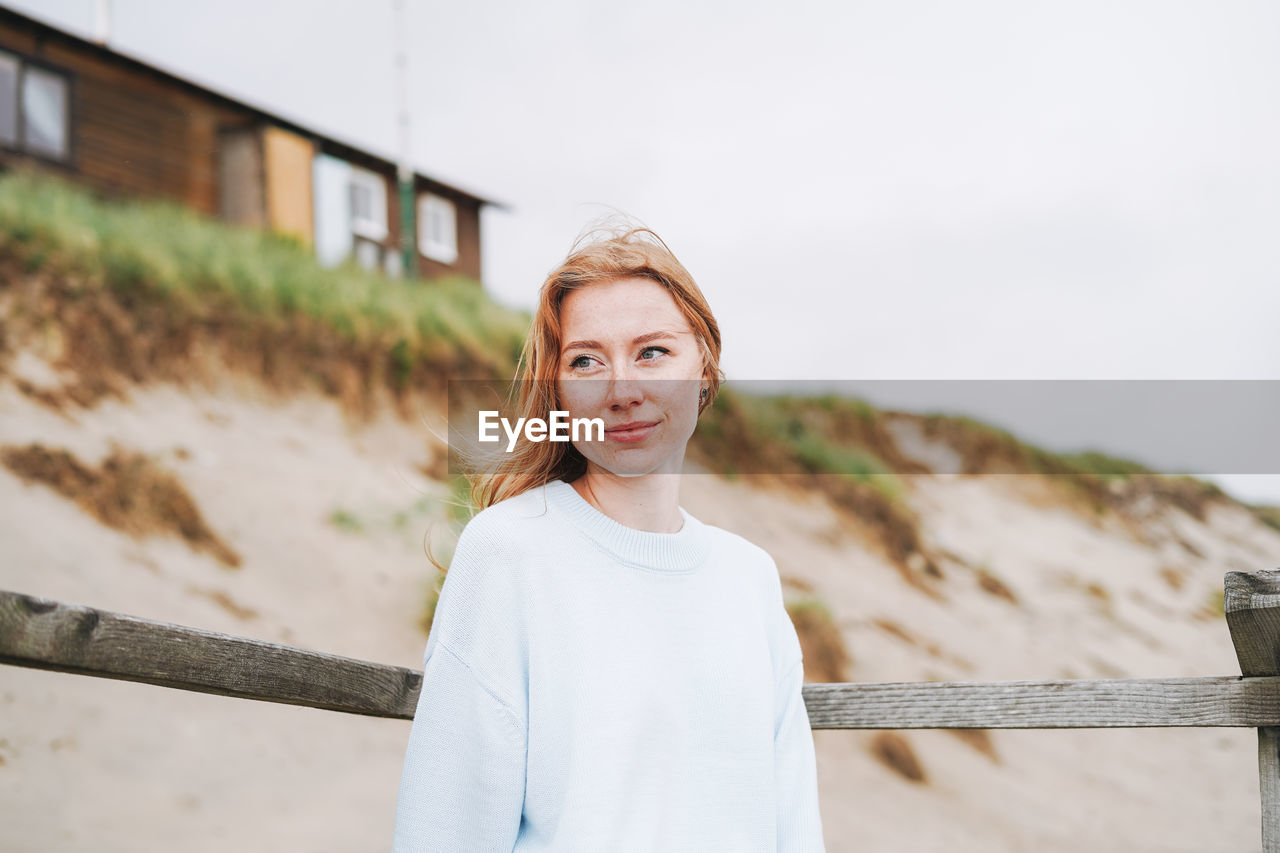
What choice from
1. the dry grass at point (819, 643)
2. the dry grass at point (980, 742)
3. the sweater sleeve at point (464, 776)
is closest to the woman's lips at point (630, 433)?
the sweater sleeve at point (464, 776)

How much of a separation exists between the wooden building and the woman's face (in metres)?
11.6

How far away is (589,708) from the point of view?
140cm

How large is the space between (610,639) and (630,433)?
31cm

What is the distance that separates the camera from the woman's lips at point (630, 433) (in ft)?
5.08

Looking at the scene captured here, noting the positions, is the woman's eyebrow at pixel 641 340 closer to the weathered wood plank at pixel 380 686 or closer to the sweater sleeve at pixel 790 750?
the sweater sleeve at pixel 790 750

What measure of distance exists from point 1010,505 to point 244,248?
14.7 meters

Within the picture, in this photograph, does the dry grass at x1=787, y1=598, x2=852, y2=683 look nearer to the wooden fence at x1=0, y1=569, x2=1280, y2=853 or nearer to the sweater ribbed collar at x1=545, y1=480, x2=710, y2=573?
the wooden fence at x1=0, y1=569, x2=1280, y2=853

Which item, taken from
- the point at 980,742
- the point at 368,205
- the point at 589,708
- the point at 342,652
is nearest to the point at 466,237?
the point at 368,205

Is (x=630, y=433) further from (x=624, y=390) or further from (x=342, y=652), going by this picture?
(x=342, y=652)

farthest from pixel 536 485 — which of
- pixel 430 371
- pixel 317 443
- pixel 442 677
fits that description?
pixel 430 371

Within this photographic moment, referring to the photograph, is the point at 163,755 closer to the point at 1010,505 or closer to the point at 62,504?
the point at 62,504

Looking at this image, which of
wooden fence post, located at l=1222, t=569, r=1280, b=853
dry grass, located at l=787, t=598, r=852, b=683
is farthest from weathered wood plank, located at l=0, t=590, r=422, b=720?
dry grass, located at l=787, t=598, r=852, b=683

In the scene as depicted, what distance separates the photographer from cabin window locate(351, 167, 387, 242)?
16.6 meters

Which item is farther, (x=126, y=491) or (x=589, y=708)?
(x=126, y=491)
